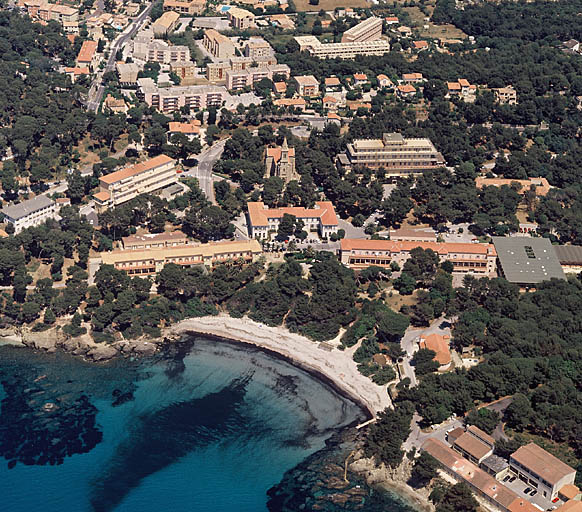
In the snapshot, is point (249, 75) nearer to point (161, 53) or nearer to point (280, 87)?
point (280, 87)

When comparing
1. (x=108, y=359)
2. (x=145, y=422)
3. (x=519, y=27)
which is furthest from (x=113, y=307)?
(x=519, y=27)

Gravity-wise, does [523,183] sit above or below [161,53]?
below

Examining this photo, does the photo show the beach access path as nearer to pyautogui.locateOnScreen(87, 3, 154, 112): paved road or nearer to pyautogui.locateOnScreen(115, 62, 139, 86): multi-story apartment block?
pyautogui.locateOnScreen(87, 3, 154, 112): paved road

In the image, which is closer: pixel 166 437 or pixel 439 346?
pixel 166 437

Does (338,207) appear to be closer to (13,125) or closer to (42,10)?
(13,125)

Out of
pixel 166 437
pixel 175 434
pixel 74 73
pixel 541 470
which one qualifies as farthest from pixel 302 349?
pixel 74 73
